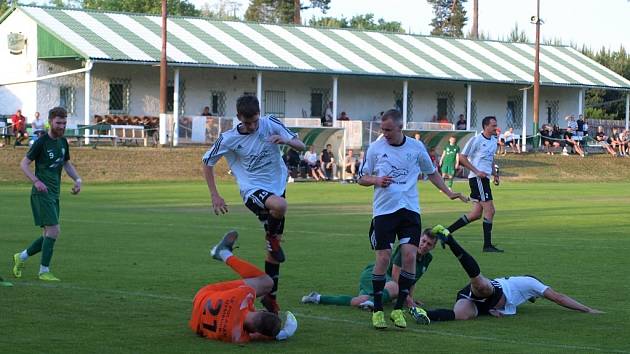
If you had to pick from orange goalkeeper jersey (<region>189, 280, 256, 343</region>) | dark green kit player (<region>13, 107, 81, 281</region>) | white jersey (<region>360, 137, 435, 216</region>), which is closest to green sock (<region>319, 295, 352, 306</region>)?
white jersey (<region>360, 137, 435, 216</region>)

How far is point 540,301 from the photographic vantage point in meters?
12.4

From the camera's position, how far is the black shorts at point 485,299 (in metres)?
11.1

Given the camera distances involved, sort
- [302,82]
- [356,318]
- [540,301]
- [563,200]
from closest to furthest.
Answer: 1. [356,318]
2. [540,301]
3. [563,200]
4. [302,82]

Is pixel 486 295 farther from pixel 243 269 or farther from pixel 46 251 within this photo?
pixel 46 251

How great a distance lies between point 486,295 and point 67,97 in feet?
145

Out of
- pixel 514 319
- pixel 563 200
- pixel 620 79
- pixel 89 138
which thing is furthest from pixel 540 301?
pixel 620 79

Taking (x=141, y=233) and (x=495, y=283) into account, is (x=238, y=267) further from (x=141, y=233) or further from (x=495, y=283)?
(x=141, y=233)

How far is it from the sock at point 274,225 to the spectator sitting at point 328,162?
34599 mm

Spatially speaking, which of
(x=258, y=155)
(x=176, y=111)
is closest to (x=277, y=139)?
(x=258, y=155)

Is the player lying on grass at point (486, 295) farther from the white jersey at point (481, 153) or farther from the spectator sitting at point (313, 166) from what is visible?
the spectator sitting at point (313, 166)

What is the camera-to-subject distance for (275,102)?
58.4 meters

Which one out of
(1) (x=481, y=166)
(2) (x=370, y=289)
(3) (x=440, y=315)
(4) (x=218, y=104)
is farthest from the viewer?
(4) (x=218, y=104)

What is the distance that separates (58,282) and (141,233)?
25.0ft

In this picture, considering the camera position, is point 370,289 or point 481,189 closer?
point 370,289
